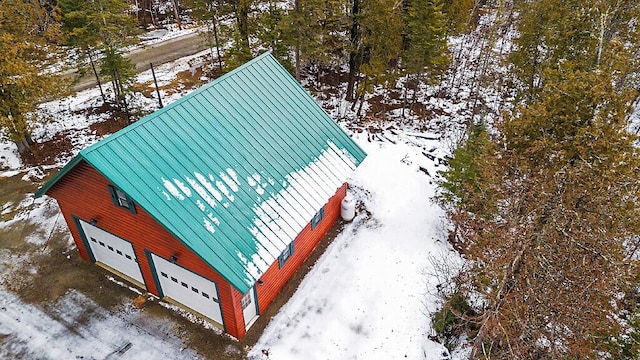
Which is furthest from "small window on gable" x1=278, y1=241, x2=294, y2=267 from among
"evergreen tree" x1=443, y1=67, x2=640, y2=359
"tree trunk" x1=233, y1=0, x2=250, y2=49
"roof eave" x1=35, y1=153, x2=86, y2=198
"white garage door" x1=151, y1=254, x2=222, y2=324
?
"tree trunk" x1=233, y1=0, x2=250, y2=49

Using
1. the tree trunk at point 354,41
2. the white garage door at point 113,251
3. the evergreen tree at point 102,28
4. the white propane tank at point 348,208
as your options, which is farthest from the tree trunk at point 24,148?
the tree trunk at point 354,41

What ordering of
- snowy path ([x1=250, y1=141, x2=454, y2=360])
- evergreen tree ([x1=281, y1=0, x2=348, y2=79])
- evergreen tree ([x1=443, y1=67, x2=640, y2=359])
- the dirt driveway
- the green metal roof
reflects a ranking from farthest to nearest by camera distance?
evergreen tree ([x1=281, y1=0, x2=348, y2=79]), snowy path ([x1=250, y1=141, x2=454, y2=360]), the dirt driveway, the green metal roof, evergreen tree ([x1=443, y1=67, x2=640, y2=359])

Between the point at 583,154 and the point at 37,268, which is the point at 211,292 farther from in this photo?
the point at 583,154

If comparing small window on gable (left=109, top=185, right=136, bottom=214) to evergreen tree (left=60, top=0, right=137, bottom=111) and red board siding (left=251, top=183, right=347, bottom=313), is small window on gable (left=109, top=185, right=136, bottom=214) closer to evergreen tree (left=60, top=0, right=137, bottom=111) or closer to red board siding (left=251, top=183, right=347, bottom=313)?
red board siding (left=251, top=183, right=347, bottom=313)

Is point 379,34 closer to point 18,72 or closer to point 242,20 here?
point 242,20

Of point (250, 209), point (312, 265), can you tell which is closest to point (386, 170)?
point (312, 265)

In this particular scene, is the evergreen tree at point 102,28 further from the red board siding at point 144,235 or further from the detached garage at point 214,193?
the red board siding at point 144,235

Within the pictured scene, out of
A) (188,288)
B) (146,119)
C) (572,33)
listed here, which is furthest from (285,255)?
(572,33)
